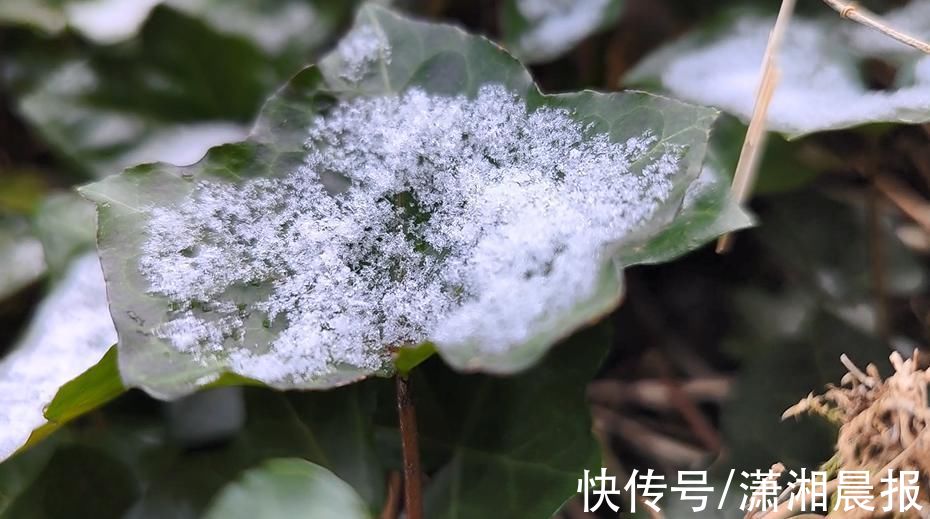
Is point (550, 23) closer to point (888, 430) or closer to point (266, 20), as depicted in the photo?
point (266, 20)

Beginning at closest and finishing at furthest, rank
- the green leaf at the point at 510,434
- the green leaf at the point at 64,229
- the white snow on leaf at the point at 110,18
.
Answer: the green leaf at the point at 510,434
the green leaf at the point at 64,229
the white snow on leaf at the point at 110,18

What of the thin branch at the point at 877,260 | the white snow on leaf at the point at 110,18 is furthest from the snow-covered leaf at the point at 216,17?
the thin branch at the point at 877,260

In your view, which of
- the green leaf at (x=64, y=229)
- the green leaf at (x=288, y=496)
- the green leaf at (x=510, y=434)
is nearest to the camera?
the green leaf at (x=288, y=496)

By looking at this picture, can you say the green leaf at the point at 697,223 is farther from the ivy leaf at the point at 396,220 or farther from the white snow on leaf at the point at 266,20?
the white snow on leaf at the point at 266,20

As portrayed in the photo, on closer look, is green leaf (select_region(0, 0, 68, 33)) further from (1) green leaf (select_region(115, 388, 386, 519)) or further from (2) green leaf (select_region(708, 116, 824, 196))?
(2) green leaf (select_region(708, 116, 824, 196))

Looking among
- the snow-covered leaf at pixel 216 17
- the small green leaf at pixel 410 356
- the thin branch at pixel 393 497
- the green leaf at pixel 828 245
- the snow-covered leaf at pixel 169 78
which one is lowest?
the thin branch at pixel 393 497

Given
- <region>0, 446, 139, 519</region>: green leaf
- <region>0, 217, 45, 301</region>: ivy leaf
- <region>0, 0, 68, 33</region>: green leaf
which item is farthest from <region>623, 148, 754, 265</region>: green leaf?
<region>0, 0, 68, 33</region>: green leaf
